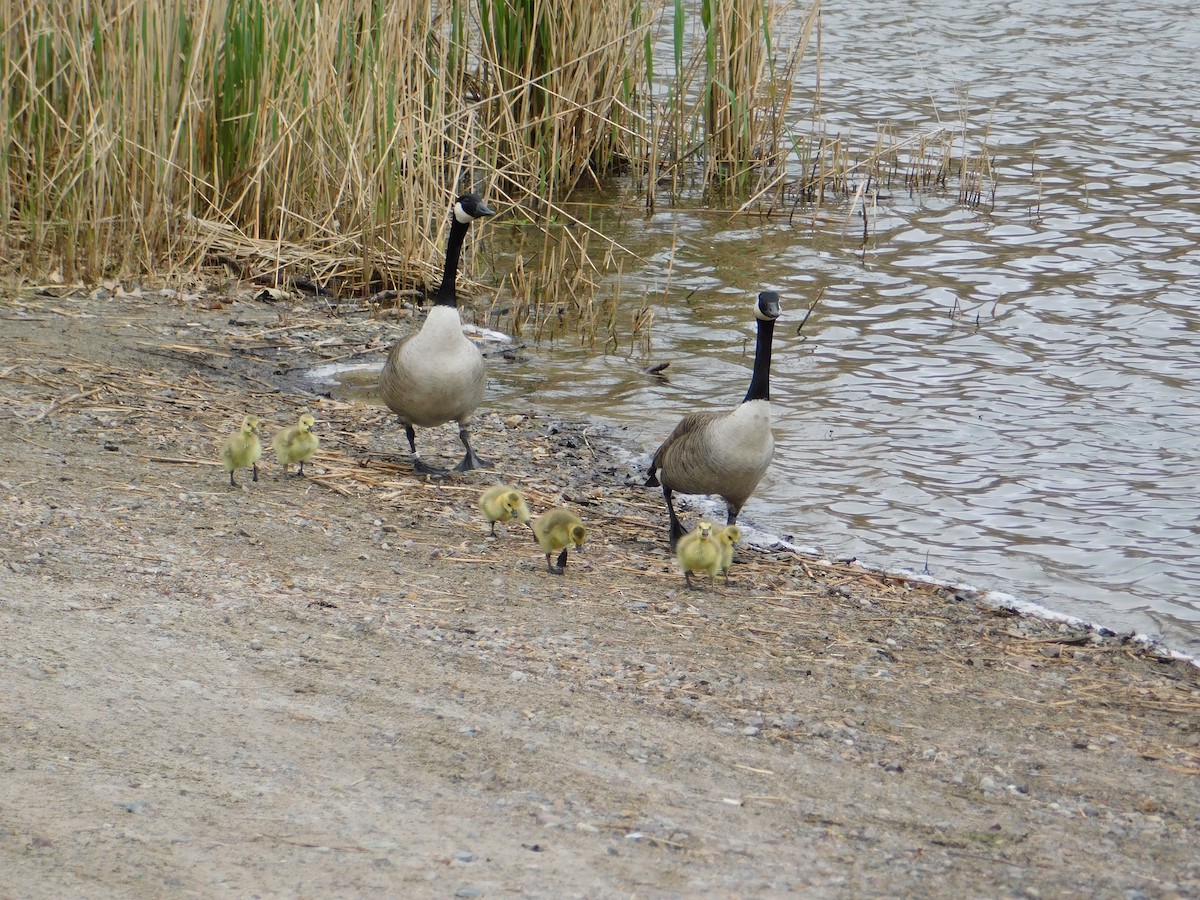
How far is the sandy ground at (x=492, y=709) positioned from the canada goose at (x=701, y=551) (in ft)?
0.48

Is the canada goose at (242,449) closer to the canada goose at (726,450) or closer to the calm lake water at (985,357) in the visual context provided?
the canada goose at (726,450)

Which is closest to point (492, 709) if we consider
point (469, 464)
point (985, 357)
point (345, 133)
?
point (469, 464)

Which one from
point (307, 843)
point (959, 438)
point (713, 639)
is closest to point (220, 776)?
point (307, 843)

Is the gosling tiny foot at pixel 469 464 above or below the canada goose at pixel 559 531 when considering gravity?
below

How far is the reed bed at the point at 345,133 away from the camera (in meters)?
8.67

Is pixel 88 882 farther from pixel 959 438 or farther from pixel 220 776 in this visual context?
pixel 959 438

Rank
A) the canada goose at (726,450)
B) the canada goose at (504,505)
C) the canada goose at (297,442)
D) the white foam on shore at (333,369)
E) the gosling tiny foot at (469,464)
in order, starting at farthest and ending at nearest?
1. the white foam on shore at (333,369)
2. the gosling tiny foot at (469,464)
3. the canada goose at (297,442)
4. the canada goose at (726,450)
5. the canada goose at (504,505)

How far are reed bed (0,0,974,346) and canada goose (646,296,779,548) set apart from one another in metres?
3.63

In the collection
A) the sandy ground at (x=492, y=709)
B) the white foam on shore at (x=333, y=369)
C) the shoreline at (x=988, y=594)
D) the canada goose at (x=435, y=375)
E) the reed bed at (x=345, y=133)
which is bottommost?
the shoreline at (x=988, y=594)

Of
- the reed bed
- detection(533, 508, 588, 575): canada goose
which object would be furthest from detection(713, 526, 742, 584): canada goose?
the reed bed

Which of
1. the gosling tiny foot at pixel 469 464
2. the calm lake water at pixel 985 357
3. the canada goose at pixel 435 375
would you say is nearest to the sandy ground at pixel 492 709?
the gosling tiny foot at pixel 469 464

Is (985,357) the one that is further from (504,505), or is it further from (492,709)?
(492,709)

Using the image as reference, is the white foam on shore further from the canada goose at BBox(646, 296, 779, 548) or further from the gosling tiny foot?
the canada goose at BBox(646, 296, 779, 548)

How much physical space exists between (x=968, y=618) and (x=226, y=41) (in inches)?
246
